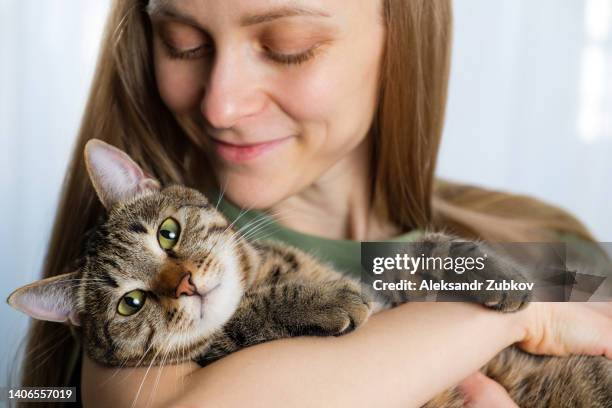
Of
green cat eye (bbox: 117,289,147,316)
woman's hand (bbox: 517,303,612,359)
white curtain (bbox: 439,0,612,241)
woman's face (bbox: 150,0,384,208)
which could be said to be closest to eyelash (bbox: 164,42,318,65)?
woman's face (bbox: 150,0,384,208)

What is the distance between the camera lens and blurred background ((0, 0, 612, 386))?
1.66 metres

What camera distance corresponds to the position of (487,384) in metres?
0.84

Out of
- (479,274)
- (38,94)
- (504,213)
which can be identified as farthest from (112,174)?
(38,94)

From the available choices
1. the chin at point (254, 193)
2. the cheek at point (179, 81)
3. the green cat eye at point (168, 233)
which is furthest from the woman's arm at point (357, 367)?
the cheek at point (179, 81)

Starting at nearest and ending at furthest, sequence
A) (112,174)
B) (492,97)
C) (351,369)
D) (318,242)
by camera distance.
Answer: (351,369) → (112,174) → (318,242) → (492,97)

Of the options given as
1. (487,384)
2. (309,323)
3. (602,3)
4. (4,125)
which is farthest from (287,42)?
(602,3)

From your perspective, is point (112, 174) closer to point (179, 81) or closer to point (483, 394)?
point (179, 81)

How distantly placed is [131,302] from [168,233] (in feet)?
0.35

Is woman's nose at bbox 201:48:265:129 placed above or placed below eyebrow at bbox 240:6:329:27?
below

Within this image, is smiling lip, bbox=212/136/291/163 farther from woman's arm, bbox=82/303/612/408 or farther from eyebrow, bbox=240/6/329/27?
woman's arm, bbox=82/303/612/408

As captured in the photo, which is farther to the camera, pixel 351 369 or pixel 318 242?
pixel 318 242

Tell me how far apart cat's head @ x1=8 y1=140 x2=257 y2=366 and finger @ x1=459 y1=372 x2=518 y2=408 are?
1.10 feet

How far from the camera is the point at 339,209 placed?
122 cm

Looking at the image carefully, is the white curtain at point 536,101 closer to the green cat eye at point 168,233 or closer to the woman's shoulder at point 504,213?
the woman's shoulder at point 504,213
